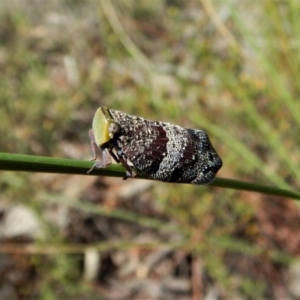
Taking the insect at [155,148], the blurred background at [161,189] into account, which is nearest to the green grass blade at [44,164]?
the insect at [155,148]

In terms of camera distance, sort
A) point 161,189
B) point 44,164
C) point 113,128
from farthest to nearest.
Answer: point 161,189 → point 113,128 → point 44,164

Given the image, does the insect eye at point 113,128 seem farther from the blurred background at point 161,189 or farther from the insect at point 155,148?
the blurred background at point 161,189

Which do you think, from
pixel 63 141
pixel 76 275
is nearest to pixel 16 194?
pixel 76 275

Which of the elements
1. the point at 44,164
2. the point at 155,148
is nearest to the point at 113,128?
the point at 155,148

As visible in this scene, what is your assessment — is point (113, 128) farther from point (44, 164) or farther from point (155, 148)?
point (44, 164)

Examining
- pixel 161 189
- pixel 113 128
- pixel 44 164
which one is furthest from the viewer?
pixel 161 189

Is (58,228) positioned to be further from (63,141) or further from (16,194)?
(63,141)

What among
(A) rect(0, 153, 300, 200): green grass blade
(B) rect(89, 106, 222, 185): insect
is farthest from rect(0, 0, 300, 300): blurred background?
(A) rect(0, 153, 300, 200): green grass blade

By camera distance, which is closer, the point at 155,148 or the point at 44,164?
the point at 44,164

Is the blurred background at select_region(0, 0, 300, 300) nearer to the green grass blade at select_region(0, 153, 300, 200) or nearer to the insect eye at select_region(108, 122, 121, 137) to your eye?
the insect eye at select_region(108, 122, 121, 137)
